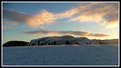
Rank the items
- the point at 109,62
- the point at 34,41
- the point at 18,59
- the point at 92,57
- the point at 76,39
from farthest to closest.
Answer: the point at 34,41 < the point at 76,39 < the point at 18,59 < the point at 92,57 < the point at 109,62

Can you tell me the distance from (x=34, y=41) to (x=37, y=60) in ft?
204

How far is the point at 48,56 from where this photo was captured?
12.6 m

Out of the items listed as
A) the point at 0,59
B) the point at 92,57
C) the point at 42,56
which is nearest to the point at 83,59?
the point at 92,57

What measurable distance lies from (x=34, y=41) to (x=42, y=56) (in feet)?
201

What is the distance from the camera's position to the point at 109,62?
10914mm

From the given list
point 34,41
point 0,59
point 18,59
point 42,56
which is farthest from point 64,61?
point 34,41

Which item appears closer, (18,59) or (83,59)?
(83,59)

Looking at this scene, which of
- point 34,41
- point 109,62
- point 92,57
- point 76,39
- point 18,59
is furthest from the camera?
point 34,41

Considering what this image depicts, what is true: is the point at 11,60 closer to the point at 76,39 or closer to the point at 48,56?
the point at 48,56

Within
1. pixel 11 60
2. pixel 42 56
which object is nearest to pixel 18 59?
pixel 11 60

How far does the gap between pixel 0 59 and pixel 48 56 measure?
15.8 feet

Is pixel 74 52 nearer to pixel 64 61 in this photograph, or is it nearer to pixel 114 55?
pixel 64 61

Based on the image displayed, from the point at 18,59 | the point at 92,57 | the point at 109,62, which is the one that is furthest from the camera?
the point at 18,59

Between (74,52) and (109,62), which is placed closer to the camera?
(109,62)
